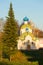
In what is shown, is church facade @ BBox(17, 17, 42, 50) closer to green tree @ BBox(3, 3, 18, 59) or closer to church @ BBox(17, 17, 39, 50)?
church @ BBox(17, 17, 39, 50)

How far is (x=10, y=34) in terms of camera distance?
3812 cm

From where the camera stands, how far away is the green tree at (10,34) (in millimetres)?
37438

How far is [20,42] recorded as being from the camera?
6412cm

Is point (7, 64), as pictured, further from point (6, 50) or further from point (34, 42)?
point (34, 42)

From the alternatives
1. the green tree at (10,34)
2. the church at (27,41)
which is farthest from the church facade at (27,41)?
the green tree at (10,34)

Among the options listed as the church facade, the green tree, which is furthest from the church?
the green tree

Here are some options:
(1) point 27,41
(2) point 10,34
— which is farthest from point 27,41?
(2) point 10,34

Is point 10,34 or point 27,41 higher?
point 10,34

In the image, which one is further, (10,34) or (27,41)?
(27,41)

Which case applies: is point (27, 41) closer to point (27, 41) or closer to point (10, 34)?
point (27, 41)

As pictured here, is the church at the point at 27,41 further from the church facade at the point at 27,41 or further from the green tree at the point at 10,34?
the green tree at the point at 10,34

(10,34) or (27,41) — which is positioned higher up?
(10,34)

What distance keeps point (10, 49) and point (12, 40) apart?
1436mm

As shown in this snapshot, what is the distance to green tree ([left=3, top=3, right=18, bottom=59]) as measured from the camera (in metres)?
37.4
